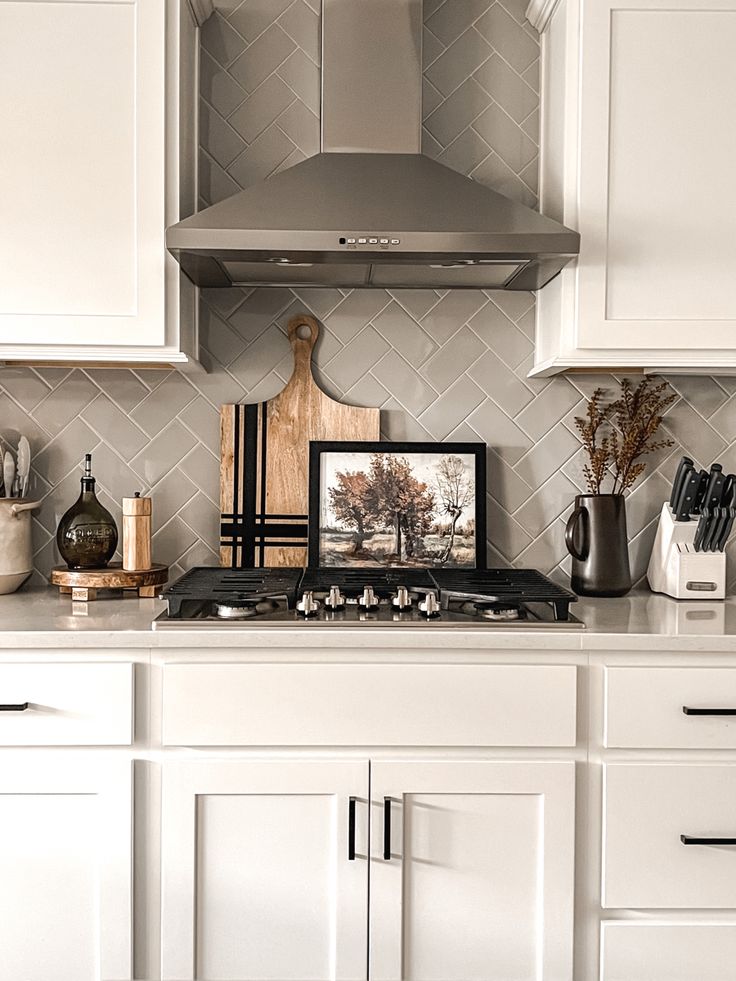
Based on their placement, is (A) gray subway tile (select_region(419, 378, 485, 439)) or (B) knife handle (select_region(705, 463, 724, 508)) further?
(A) gray subway tile (select_region(419, 378, 485, 439))

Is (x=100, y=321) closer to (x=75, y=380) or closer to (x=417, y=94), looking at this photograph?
(x=75, y=380)

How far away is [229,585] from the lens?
77.9 inches

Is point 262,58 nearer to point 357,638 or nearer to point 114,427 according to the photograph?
point 114,427

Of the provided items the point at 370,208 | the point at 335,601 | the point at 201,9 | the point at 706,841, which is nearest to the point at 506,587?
the point at 335,601

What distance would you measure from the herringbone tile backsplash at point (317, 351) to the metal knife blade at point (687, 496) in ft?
0.60

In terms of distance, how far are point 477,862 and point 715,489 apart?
3.39ft

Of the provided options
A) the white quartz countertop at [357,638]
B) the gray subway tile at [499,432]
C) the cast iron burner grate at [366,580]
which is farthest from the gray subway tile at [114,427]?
the gray subway tile at [499,432]

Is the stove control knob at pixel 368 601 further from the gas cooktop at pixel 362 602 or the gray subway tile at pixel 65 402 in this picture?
the gray subway tile at pixel 65 402

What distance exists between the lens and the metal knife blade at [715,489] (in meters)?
2.15

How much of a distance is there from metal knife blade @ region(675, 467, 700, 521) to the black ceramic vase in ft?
0.44

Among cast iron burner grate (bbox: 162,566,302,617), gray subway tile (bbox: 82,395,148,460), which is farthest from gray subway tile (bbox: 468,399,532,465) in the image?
gray subway tile (bbox: 82,395,148,460)

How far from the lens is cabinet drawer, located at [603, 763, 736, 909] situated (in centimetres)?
175

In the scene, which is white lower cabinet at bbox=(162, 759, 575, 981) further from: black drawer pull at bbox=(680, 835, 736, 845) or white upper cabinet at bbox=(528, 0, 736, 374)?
white upper cabinet at bbox=(528, 0, 736, 374)

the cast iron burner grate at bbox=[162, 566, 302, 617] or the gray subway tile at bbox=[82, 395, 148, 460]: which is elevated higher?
the gray subway tile at bbox=[82, 395, 148, 460]
